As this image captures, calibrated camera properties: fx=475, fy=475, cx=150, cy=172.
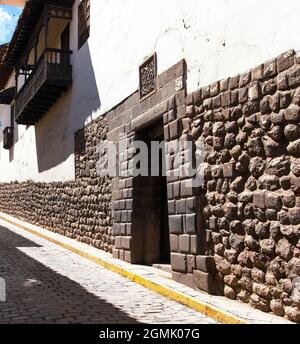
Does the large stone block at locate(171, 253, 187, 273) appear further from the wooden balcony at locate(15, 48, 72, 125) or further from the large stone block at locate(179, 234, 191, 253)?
the wooden balcony at locate(15, 48, 72, 125)

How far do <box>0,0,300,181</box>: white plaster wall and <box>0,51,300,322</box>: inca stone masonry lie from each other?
0.23m

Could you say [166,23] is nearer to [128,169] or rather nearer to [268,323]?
[128,169]

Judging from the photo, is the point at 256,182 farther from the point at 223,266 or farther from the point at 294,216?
the point at 223,266

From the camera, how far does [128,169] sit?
798 cm

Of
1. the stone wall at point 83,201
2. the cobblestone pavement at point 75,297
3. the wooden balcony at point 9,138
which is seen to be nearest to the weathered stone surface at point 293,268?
the cobblestone pavement at point 75,297

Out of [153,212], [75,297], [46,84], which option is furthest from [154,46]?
[46,84]

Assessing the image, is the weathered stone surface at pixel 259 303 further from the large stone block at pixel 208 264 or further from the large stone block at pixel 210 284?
the large stone block at pixel 208 264

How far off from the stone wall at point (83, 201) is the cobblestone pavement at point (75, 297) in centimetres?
105

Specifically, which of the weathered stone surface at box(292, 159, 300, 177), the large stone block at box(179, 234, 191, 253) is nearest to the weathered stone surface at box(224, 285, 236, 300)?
the large stone block at box(179, 234, 191, 253)

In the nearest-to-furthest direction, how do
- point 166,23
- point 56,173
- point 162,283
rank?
1. point 162,283
2. point 166,23
3. point 56,173

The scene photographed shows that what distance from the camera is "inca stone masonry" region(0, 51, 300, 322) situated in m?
4.30

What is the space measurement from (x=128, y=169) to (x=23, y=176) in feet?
34.0

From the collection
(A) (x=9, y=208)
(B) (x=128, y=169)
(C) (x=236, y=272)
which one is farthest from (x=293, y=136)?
(A) (x=9, y=208)

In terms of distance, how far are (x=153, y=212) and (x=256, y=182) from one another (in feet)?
10.6
